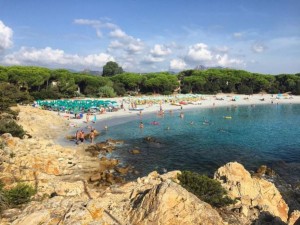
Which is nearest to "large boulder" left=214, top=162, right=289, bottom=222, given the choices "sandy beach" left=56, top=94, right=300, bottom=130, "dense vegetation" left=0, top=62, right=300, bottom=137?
"sandy beach" left=56, top=94, right=300, bottom=130

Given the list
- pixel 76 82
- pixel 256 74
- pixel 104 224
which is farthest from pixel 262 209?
pixel 256 74

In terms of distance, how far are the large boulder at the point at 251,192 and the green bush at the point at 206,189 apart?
1.49 meters

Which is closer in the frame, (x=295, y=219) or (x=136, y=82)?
(x=295, y=219)

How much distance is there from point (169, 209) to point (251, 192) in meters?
11.5

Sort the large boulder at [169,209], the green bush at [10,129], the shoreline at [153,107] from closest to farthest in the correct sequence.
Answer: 1. the large boulder at [169,209]
2. the green bush at [10,129]
3. the shoreline at [153,107]

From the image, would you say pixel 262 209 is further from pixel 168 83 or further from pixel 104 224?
pixel 168 83

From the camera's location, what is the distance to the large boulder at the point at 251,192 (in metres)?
17.1

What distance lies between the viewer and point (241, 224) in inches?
464

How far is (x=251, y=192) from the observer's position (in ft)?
63.2

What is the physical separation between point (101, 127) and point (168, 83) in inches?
2170

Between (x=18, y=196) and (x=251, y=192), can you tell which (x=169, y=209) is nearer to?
(x=18, y=196)

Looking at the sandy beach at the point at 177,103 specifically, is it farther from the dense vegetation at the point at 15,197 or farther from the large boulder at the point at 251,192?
the dense vegetation at the point at 15,197

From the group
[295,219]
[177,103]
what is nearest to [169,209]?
[295,219]

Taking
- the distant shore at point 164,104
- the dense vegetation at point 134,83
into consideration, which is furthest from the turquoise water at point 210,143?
the dense vegetation at point 134,83
